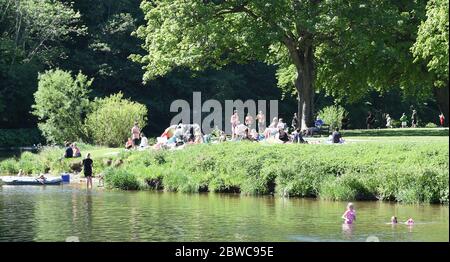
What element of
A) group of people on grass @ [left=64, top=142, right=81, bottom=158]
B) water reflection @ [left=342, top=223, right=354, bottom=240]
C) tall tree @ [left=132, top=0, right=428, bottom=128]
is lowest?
water reflection @ [left=342, top=223, right=354, bottom=240]

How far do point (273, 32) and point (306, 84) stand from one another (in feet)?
17.3

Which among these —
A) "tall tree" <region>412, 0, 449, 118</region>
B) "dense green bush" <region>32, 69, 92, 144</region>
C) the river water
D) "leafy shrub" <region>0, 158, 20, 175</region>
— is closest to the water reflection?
the river water

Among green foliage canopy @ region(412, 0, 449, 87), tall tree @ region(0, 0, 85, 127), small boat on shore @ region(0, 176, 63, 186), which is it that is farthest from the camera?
tall tree @ region(0, 0, 85, 127)

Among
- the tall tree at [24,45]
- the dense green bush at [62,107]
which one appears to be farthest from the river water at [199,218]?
the tall tree at [24,45]

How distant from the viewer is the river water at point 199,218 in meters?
27.0

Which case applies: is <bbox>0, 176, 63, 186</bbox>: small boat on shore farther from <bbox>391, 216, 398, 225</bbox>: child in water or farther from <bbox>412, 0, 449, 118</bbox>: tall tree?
<bbox>391, 216, 398, 225</bbox>: child in water

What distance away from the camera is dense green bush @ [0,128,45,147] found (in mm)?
73125

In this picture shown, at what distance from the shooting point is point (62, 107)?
59438 mm

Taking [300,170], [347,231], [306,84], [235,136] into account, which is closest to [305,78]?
[306,84]

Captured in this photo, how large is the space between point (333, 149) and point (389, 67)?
48.1ft

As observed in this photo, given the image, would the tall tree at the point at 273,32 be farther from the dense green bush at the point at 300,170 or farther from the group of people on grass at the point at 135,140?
the dense green bush at the point at 300,170

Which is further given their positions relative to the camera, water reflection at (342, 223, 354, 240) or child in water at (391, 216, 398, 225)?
child in water at (391, 216, 398, 225)

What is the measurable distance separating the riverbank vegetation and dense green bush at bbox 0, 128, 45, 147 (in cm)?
2829
